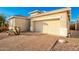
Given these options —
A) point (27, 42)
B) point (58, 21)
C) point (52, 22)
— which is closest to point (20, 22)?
point (27, 42)

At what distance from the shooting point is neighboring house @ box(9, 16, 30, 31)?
4.88 m

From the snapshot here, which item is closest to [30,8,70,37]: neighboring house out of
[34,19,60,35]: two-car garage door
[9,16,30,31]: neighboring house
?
[34,19,60,35]: two-car garage door

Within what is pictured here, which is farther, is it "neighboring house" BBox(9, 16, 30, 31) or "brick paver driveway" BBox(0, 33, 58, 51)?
"neighboring house" BBox(9, 16, 30, 31)

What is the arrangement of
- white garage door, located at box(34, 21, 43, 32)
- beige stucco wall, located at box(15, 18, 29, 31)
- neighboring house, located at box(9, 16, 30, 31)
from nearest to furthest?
neighboring house, located at box(9, 16, 30, 31), beige stucco wall, located at box(15, 18, 29, 31), white garage door, located at box(34, 21, 43, 32)

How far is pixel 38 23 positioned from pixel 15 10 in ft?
4.05

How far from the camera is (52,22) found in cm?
513

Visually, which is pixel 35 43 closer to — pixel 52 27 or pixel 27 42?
pixel 27 42

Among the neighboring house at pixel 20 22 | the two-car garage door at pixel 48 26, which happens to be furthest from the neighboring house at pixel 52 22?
the neighboring house at pixel 20 22

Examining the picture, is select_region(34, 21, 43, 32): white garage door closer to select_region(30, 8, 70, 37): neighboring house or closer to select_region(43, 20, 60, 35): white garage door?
select_region(30, 8, 70, 37): neighboring house

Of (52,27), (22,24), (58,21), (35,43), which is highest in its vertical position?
(58,21)

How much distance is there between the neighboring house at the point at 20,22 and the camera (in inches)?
192

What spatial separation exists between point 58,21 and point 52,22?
0.86ft
